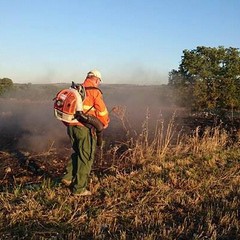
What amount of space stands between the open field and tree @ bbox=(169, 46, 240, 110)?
8.26 m

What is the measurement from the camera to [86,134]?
7105mm

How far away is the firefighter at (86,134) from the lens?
695cm

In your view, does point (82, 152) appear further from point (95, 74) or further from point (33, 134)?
point (33, 134)

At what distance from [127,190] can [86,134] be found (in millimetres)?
1153

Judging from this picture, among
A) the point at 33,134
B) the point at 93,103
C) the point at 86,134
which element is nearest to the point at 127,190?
the point at 86,134

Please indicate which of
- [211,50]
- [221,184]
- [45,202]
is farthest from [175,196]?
[211,50]

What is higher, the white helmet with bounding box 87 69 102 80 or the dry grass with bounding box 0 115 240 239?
the white helmet with bounding box 87 69 102 80

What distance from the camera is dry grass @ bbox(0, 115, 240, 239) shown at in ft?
18.0

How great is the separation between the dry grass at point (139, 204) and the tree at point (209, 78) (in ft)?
37.8

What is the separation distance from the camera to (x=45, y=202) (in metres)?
6.46

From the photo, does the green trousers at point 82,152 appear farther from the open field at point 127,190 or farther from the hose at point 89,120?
the open field at point 127,190

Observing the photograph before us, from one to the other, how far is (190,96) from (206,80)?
1205mm

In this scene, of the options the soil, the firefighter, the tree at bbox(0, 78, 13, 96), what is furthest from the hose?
the tree at bbox(0, 78, 13, 96)

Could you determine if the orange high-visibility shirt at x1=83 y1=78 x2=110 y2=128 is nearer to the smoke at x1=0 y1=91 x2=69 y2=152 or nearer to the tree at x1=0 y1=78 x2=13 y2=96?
the smoke at x1=0 y1=91 x2=69 y2=152
